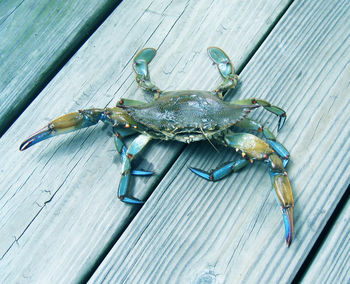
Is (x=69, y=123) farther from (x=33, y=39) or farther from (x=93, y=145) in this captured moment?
(x=33, y=39)

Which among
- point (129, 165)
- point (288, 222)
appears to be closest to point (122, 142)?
point (129, 165)

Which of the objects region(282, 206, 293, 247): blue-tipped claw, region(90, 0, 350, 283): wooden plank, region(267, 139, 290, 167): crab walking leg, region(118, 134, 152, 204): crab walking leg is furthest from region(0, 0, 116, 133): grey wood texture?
region(282, 206, 293, 247): blue-tipped claw

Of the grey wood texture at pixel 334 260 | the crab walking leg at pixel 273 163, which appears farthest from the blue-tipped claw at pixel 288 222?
the grey wood texture at pixel 334 260

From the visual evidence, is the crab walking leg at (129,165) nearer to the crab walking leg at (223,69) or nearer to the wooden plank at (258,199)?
the wooden plank at (258,199)

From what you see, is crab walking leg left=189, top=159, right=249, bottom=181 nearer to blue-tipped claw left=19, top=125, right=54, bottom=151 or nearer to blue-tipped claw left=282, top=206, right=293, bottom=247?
blue-tipped claw left=282, top=206, right=293, bottom=247

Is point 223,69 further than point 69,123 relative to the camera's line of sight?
Yes
